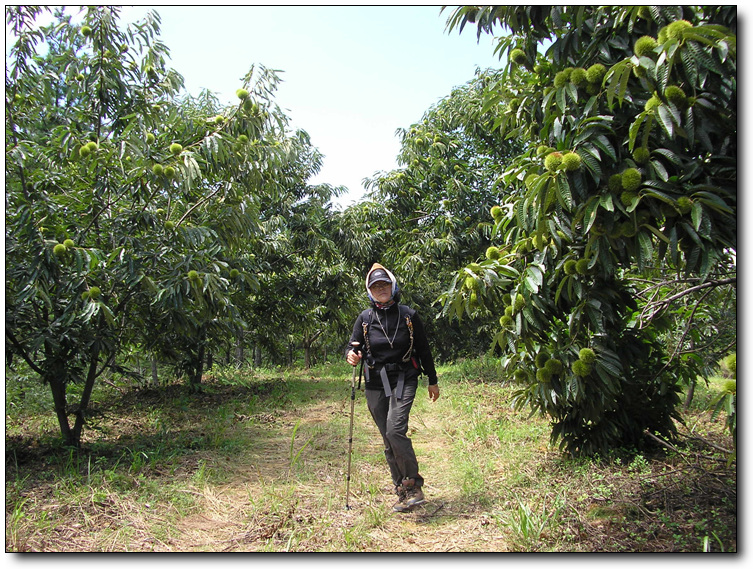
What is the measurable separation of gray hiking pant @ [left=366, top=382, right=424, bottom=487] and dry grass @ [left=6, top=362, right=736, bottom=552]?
0.26 m

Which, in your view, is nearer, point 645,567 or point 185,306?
point 645,567

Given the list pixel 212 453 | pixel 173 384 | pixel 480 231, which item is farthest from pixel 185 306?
pixel 173 384

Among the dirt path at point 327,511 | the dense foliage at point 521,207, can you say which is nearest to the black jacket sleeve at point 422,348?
the dense foliage at point 521,207

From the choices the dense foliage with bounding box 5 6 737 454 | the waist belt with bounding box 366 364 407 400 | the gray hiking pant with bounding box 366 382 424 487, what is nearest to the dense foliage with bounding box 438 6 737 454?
the dense foliage with bounding box 5 6 737 454

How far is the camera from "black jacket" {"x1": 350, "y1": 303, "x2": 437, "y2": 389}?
11.4ft

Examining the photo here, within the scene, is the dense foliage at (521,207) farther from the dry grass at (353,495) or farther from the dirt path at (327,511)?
the dirt path at (327,511)

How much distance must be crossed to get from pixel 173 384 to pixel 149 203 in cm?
573

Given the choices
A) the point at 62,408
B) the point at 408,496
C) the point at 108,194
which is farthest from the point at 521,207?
the point at 62,408

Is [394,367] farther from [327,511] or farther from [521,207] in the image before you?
[521,207]

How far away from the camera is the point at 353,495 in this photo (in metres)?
3.67

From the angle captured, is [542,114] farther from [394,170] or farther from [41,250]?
[394,170]

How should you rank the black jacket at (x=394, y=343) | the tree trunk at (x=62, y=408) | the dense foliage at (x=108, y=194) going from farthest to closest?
the tree trunk at (x=62, y=408)
the dense foliage at (x=108, y=194)
the black jacket at (x=394, y=343)

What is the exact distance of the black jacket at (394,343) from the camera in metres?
3.48

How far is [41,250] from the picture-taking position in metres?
3.75
